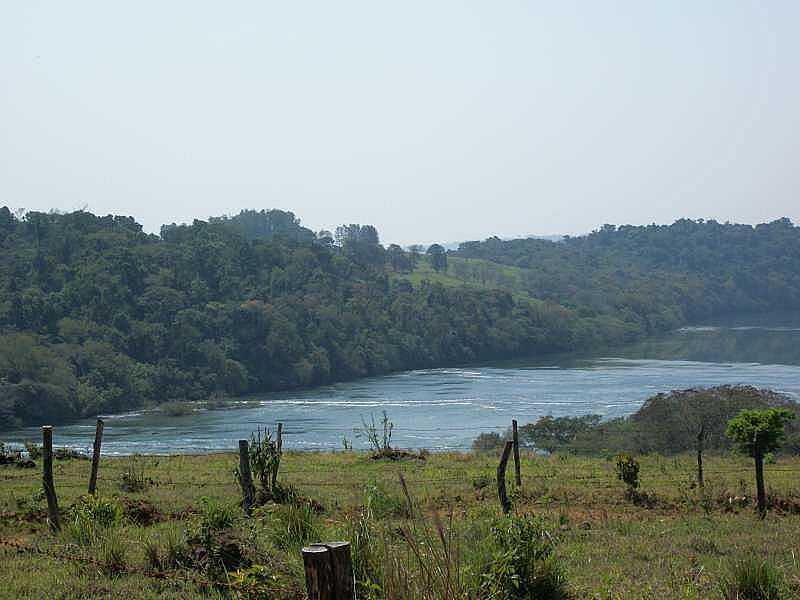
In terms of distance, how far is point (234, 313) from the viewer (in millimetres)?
73500

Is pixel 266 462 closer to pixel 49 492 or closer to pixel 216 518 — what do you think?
pixel 49 492

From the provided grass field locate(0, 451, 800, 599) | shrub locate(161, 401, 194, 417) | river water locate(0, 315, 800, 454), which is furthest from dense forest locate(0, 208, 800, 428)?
grass field locate(0, 451, 800, 599)

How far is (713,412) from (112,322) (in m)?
48.0

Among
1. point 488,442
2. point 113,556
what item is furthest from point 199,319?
point 113,556

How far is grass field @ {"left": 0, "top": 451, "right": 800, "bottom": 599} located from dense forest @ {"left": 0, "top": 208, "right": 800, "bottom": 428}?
37.8 m

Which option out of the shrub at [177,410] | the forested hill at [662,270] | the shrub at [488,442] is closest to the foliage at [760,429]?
the shrub at [488,442]

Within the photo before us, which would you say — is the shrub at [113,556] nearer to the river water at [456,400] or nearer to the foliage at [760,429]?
the foliage at [760,429]

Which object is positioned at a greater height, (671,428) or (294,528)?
(294,528)

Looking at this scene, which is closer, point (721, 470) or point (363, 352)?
point (721, 470)

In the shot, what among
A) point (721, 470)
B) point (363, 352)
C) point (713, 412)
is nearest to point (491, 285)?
point (363, 352)

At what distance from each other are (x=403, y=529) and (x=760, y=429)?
6856 millimetres

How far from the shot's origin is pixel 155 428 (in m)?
46.7

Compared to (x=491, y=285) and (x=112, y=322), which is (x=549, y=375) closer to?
(x=112, y=322)

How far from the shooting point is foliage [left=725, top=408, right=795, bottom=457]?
11836mm
